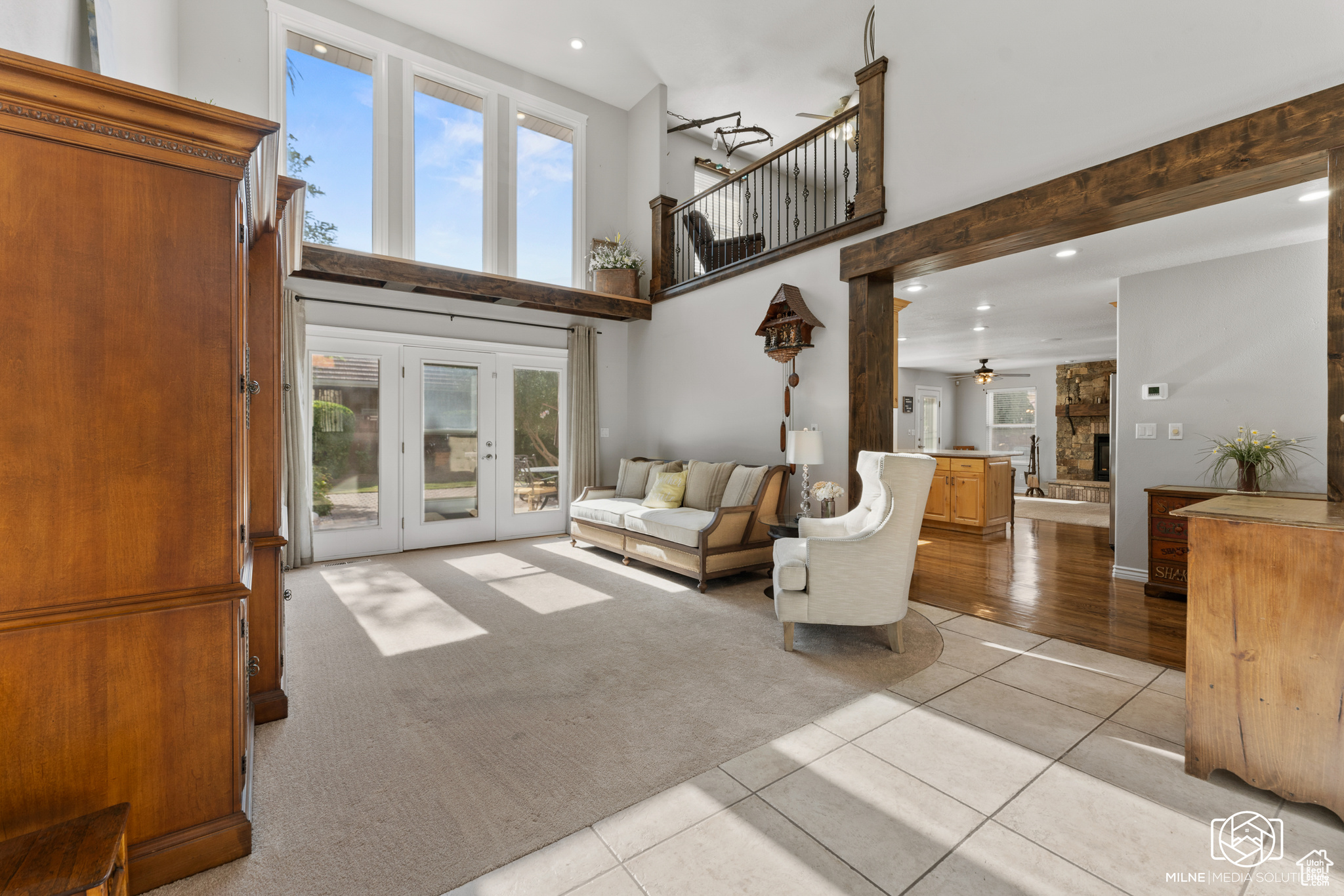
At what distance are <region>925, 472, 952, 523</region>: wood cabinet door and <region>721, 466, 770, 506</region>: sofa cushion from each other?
3.09 m

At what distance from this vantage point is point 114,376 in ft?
4.40

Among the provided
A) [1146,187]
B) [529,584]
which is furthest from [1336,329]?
[529,584]

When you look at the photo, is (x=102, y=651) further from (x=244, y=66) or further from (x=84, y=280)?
(x=244, y=66)

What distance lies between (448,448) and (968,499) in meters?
5.85

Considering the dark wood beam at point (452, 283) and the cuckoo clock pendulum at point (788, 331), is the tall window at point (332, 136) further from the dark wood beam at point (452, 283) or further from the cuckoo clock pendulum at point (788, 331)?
the cuckoo clock pendulum at point (788, 331)

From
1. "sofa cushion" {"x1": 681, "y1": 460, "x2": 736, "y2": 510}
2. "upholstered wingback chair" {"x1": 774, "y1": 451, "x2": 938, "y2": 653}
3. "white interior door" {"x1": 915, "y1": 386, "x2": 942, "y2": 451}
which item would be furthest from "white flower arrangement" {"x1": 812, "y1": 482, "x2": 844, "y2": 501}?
"white interior door" {"x1": 915, "y1": 386, "x2": 942, "y2": 451}

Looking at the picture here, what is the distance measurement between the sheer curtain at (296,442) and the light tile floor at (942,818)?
440 cm

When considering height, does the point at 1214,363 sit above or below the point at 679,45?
below

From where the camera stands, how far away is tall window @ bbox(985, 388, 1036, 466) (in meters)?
11.2

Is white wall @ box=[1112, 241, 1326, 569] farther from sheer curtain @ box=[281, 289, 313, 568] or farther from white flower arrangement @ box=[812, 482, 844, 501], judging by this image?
sheer curtain @ box=[281, 289, 313, 568]

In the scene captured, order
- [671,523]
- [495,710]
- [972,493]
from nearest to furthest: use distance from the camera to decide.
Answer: [495,710]
[671,523]
[972,493]

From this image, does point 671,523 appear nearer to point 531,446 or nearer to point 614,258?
point 531,446

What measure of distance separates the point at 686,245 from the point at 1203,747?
5.84 meters

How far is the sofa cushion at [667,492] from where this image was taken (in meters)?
5.18
